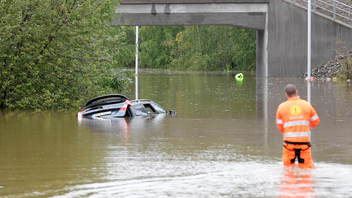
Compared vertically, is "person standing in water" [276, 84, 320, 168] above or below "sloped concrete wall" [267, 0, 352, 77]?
below

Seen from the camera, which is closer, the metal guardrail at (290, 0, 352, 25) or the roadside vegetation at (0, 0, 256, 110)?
the roadside vegetation at (0, 0, 256, 110)

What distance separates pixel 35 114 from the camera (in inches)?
706

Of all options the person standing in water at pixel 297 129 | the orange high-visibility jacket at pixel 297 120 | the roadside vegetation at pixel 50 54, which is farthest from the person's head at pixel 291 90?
the roadside vegetation at pixel 50 54

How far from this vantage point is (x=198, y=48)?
84.6 m

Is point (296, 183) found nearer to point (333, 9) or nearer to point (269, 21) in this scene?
point (269, 21)

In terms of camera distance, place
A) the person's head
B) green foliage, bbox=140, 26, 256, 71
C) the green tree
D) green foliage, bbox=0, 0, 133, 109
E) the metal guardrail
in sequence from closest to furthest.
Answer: the person's head
green foliage, bbox=0, 0, 133, 109
the metal guardrail
green foliage, bbox=140, 26, 256, 71
the green tree

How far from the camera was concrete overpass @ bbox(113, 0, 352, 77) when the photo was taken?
148ft

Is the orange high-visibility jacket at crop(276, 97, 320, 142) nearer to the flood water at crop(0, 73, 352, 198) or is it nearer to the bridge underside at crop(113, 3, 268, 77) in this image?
the flood water at crop(0, 73, 352, 198)

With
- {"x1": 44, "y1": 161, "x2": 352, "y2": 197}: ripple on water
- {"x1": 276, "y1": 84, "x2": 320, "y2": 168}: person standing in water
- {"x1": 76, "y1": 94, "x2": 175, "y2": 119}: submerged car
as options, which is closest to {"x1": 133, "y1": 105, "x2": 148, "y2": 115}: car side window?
{"x1": 76, "y1": 94, "x2": 175, "y2": 119}: submerged car

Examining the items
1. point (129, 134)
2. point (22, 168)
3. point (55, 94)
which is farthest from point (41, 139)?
point (55, 94)

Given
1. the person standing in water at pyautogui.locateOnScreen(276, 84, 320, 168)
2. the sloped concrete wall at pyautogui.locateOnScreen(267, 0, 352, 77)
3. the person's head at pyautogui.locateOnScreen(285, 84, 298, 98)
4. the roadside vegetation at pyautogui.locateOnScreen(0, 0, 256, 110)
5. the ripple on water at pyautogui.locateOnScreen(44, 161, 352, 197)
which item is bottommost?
the ripple on water at pyautogui.locateOnScreen(44, 161, 352, 197)

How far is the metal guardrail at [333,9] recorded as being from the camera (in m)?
46.2

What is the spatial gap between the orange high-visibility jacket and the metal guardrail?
129 feet

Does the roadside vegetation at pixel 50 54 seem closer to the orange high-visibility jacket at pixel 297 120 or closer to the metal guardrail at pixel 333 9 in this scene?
the orange high-visibility jacket at pixel 297 120
